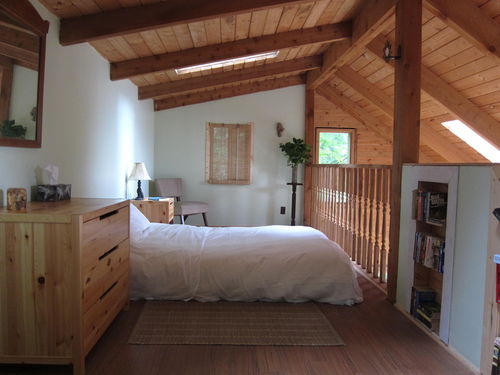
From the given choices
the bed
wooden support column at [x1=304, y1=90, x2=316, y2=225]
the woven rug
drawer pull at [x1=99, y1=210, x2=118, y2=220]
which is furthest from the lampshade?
wooden support column at [x1=304, y1=90, x2=316, y2=225]

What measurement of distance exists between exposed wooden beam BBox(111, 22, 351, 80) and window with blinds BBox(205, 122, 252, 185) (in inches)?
88.1

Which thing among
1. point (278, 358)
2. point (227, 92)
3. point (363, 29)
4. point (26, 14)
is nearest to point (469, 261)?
point (278, 358)

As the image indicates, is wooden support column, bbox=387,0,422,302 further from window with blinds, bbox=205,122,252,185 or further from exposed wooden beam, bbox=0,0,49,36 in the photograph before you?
window with blinds, bbox=205,122,252,185

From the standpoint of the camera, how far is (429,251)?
2.29 meters

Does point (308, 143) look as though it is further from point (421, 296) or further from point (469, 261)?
point (469, 261)

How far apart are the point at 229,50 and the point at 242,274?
234 cm

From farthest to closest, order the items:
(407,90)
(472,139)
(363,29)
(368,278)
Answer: (472,139) < (363,29) < (368,278) < (407,90)

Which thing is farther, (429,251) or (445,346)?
(429,251)

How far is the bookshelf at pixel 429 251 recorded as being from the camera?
7.33 ft

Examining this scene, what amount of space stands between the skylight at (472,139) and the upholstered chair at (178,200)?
3.75 m

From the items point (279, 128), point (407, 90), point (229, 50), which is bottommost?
point (407, 90)

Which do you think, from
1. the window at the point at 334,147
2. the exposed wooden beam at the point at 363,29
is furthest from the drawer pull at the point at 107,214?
the window at the point at 334,147

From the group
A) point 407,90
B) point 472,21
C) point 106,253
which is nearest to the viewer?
point 106,253

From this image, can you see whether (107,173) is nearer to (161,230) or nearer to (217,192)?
(161,230)
